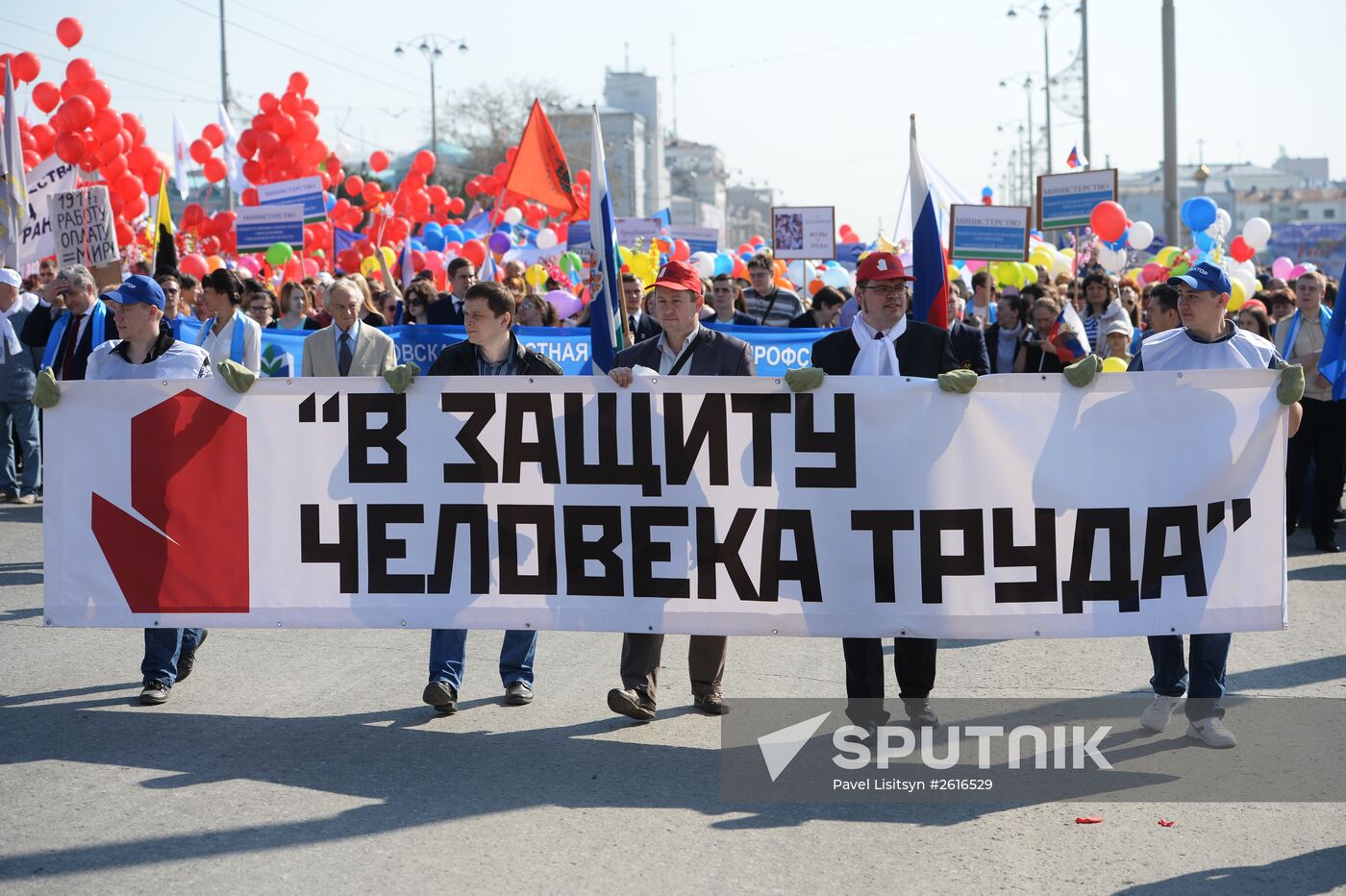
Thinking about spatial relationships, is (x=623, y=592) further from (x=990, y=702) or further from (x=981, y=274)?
(x=981, y=274)

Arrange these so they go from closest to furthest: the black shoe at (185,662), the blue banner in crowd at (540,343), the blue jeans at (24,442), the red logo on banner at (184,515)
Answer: the red logo on banner at (184,515) < the black shoe at (185,662) < the blue banner in crowd at (540,343) < the blue jeans at (24,442)

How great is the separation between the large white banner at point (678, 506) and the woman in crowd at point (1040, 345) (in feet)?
18.8

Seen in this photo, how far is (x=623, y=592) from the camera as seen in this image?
6031 millimetres

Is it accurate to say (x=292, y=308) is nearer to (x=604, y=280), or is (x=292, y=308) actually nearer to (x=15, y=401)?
(x=15, y=401)

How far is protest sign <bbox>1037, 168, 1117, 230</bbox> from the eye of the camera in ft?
61.8

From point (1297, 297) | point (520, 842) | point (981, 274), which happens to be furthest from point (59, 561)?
point (981, 274)

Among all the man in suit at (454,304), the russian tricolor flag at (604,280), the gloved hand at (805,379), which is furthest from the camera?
the man in suit at (454,304)

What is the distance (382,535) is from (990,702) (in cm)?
277

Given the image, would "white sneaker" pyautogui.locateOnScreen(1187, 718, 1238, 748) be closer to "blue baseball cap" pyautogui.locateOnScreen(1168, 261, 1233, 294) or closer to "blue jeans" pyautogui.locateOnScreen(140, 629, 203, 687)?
"blue baseball cap" pyautogui.locateOnScreen(1168, 261, 1233, 294)

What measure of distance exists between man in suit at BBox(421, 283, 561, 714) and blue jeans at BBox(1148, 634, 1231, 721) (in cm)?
267

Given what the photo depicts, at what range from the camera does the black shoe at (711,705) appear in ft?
21.1

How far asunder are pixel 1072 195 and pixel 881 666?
46.9ft

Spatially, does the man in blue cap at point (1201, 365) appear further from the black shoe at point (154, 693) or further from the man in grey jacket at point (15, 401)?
the man in grey jacket at point (15, 401)

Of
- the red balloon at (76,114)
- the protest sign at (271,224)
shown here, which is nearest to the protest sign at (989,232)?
the protest sign at (271,224)
